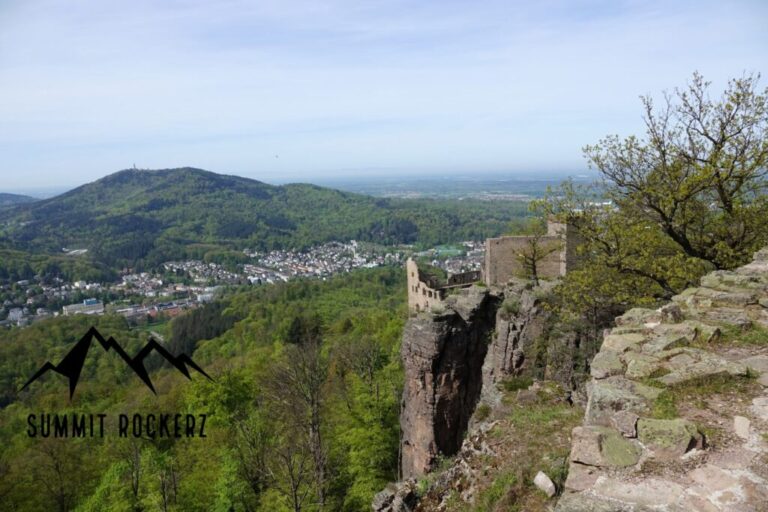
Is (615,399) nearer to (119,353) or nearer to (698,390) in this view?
(698,390)

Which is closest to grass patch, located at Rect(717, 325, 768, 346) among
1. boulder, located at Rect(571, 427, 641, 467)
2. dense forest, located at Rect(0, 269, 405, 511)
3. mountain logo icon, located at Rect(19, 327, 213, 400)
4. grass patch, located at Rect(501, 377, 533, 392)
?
boulder, located at Rect(571, 427, 641, 467)

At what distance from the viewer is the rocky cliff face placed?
58.2 feet

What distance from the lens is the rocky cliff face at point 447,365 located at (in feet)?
58.2

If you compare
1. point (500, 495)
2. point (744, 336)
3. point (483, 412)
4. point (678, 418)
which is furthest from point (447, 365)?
point (678, 418)

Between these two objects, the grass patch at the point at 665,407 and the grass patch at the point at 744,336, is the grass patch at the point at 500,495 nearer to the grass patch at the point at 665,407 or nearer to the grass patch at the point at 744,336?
the grass patch at the point at 665,407

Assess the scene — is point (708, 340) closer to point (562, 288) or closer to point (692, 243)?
point (562, 288)

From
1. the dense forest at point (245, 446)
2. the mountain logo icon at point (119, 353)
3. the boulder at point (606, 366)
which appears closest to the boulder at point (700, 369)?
the boulder at point (606, 366)

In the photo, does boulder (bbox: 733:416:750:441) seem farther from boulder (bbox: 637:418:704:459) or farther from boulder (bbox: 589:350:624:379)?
boulder (bbox: 589:350:624:379)

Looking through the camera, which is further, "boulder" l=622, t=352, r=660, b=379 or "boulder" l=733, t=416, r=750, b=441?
"boulder" l=622, t=352, r=660, b=379

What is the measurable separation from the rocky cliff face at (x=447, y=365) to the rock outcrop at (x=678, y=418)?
1007cm

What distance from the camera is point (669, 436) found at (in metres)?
4.75

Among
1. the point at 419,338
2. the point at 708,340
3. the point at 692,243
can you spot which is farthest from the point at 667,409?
the point at 419,338

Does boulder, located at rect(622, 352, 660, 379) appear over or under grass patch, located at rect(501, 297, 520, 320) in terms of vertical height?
over

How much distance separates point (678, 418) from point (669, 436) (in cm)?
52
